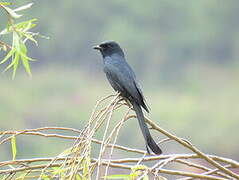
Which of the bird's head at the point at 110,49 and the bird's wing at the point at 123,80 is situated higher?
the bird's head at the point at 110,49

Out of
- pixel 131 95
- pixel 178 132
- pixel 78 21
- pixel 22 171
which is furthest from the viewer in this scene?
pixel 78 21

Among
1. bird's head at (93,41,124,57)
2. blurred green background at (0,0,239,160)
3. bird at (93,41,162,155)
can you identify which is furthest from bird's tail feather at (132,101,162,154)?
blurred green background at (0,0,239,160)

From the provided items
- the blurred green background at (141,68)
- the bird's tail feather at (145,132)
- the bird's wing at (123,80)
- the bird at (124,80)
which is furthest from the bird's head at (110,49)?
the blurred green background at (141,68)

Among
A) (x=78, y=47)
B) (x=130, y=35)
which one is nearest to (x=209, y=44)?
(x=130, y=35)

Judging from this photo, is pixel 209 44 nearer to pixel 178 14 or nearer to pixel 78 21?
pixel 178 14

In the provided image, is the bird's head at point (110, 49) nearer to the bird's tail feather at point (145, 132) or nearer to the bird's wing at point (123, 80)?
the bird's wing at point (123, 80)

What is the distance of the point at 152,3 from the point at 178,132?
9.41 metres

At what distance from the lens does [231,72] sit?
84.4ft

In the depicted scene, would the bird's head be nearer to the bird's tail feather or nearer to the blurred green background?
the bird's tail feather

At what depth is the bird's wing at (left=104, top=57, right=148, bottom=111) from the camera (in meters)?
4.43

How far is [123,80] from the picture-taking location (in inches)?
184

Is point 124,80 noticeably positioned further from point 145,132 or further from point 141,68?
point 141,68

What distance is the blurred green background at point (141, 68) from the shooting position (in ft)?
69.0

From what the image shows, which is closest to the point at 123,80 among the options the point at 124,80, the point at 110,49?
the point at 124,80
